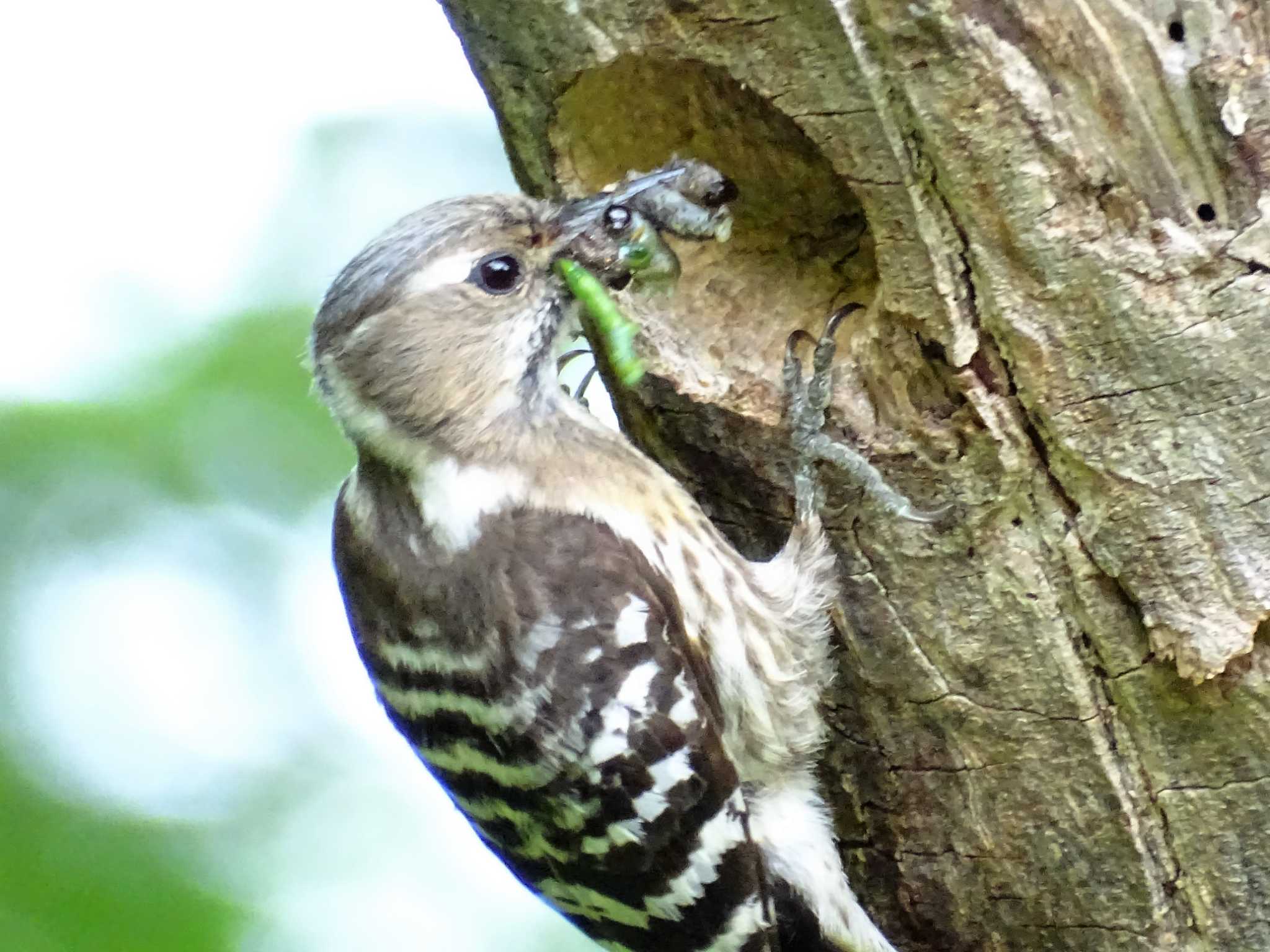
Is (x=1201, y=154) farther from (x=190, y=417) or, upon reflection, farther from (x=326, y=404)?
(x=190, y=417)

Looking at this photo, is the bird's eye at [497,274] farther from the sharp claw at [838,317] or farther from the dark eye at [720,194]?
the sharp claw at [838,317]

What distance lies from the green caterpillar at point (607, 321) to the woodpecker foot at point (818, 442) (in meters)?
0.22

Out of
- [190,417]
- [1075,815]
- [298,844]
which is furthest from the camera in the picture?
[298,844]

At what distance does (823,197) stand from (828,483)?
0.42 m

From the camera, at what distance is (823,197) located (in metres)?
1.69

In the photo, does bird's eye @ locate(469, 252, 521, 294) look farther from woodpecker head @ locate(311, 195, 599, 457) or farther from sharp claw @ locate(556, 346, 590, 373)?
sharp claw @ locate(556, 346, 590, 373)

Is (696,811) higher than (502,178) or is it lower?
lower

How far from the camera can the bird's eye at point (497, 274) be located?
1711 millimetres

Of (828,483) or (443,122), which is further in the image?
(443,122)

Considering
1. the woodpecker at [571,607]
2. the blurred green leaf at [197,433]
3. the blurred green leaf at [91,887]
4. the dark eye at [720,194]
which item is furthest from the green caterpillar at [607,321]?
the blurred green leaf at [91,887]

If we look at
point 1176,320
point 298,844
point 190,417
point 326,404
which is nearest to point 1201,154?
point 1176,320

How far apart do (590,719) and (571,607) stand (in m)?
0.16

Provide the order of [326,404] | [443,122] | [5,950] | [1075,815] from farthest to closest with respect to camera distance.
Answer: [443,122] → [5,950] → [326,404] → [1075,815]

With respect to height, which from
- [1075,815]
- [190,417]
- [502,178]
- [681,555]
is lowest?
[1075,815]
